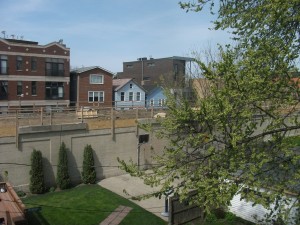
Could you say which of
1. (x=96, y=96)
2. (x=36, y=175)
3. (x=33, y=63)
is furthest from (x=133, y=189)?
(x=96, y=96)

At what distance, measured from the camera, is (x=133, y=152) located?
998 inches

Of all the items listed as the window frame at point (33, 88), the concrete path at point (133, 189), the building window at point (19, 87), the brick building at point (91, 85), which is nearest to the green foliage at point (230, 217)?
the concrete path at point (133, 189)

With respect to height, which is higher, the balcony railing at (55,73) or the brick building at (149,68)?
the brick building at (149,68)

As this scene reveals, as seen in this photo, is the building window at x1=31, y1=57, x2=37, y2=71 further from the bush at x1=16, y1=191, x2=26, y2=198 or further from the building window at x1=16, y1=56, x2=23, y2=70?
the bush at x1=16, y1=191, x2=26, y2=198

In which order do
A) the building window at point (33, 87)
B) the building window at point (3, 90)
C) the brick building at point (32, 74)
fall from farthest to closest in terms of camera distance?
the building window at point (33, 87) < the brick building at point (32, 74) < the building window at point (3, 90)

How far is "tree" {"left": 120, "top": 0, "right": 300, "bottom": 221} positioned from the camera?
6.36 m

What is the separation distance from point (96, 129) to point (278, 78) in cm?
1764

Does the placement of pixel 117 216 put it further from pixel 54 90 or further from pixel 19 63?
pixel 54 90

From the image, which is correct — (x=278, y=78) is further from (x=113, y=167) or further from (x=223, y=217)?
(x=113, y=167)

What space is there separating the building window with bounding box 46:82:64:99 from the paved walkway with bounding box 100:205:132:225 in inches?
1109

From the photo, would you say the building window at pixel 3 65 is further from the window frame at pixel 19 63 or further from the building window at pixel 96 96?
the building window at pixel 96 96

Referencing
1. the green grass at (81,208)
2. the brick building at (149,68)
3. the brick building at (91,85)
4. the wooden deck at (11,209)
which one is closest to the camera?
the wooden deck at (11,209)

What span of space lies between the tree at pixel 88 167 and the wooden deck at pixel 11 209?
8305mm

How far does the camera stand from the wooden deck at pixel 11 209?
38.1 ft
